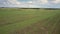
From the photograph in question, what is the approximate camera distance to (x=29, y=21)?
4.12 ft

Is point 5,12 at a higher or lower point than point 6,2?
lower

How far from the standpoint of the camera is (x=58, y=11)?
128 cm

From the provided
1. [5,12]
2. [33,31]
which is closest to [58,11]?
[33,31]

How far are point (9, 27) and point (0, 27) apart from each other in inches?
4.0

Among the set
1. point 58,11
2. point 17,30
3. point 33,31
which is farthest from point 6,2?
point 58,11

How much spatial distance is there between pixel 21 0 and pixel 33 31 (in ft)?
A: 1.31

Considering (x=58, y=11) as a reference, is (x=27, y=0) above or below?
above

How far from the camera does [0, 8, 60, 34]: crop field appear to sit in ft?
4.02

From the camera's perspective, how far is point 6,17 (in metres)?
1.28

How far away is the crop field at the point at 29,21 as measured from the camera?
4.02 feet

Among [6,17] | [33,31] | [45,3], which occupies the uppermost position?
[45,3]

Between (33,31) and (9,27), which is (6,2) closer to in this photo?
(9,27)

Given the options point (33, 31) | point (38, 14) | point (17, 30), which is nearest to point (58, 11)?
point (38, 14)

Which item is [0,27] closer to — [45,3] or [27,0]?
[27,0]
